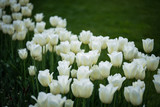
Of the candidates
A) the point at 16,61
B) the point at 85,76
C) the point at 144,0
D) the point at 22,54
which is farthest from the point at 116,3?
the point at 85,76

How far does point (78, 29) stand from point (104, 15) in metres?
1.86

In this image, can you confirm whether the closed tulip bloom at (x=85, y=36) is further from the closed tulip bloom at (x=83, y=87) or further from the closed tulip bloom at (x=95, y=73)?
the closed tulip bloom at (x=83, y=87)

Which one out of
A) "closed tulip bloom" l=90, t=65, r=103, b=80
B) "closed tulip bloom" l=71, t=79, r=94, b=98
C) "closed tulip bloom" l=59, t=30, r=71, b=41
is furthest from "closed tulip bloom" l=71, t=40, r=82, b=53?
"closed tulip bloom" l=71, t=79, r=94, b=98

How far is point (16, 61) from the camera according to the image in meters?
4.09

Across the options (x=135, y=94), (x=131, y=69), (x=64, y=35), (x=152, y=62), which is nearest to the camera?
(x=135, y=94)

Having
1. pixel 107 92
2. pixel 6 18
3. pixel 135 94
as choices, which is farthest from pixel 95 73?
pixel 6 18

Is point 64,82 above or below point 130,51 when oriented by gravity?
below

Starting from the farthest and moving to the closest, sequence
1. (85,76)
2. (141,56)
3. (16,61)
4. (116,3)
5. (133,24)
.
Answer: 1. (116,3)
2. (133,24)
3. (16,61)
4. (141,56)
5. (85,76)

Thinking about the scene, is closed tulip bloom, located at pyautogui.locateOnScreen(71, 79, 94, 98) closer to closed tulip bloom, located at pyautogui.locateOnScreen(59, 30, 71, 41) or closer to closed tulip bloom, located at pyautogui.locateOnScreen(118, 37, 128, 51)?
closed tulip bloom, located at pyautogui.locateOnScreen(118, 37, 128, 51)

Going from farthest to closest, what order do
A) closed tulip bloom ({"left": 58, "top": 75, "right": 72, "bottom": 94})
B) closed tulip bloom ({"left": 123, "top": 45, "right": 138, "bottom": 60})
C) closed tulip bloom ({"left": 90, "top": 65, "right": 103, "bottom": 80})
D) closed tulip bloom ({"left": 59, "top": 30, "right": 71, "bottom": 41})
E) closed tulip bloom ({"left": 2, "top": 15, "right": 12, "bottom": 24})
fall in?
closed tulip bloom ({"left": 2, "top": 15, "right": 12, "bottom": 24})
closed tulip bloom ({"left": 59, "top": 30, "right": 71, "bottom": 41})
closed tulip bloom ({"left": 123, "top": 45, "right": 138, "bottom": 60})
closed tulip bloom ({"left": 90, "top": 65, "right": 103, "bottom": 80})
closed tulip bloom ({"left": 58, "top": 75, "right": 72, "bottom": 94})

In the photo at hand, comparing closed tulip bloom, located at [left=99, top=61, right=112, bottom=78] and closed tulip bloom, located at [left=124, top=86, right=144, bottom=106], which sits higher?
closed tulip bloom, located at [left=99, top=61, right=112, bottom=78]

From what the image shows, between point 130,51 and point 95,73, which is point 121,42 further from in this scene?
point 95,73

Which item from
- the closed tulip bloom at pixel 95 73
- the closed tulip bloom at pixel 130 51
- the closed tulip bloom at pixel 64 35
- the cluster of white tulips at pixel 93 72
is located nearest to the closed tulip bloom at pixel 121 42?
the cluster of white tulips at pixel 93 72

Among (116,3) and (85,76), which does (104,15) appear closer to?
(116,3)
